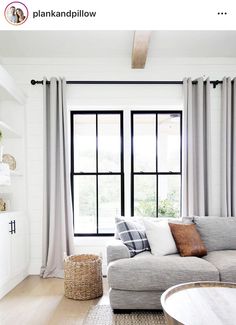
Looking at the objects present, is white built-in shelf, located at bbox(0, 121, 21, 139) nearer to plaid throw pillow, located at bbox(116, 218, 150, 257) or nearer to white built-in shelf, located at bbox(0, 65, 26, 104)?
white built-in shelf, located at bbox(0, 65, 26, 104)

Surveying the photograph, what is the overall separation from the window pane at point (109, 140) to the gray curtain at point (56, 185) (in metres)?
0.55

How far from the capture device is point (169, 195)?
16.0 feet

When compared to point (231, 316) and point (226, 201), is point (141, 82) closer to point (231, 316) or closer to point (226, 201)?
point (226, 201)

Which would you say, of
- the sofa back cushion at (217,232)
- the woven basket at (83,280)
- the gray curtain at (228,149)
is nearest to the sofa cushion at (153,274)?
the woven basket at (83,280)

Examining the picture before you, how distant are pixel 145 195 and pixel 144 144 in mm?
687

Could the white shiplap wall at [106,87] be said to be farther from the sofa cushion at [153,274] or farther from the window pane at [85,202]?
the sofa cushion at [153,274]

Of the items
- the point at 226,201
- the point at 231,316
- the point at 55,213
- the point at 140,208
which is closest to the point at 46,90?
the point at 55,213

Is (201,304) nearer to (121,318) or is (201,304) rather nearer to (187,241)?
(121,318)

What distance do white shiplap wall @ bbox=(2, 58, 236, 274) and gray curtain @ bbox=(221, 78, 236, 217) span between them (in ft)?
0.44

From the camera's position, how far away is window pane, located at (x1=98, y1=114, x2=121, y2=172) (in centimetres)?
487

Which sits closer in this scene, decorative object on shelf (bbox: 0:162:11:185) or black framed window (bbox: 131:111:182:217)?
decorative object on shelf (bbox: 0:162:11:185)

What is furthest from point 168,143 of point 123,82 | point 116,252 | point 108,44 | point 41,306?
point 41,306

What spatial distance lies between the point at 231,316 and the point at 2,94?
11.1 ft
